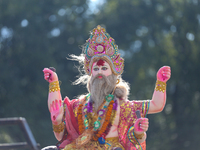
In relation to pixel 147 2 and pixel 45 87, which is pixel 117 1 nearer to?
pixel 147 2

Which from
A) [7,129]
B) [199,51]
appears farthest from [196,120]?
[7,129]

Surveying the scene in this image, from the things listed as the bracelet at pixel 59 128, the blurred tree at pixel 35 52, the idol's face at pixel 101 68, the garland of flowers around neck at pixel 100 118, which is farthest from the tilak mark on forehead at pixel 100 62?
the blurred tree at pixel 35 52

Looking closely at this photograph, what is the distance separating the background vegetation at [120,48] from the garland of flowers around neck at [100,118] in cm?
704

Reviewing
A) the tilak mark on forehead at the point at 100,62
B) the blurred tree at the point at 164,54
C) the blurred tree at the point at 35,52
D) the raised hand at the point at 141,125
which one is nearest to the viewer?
the raised hand at the point at 141,125

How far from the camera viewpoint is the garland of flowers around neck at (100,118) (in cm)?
358

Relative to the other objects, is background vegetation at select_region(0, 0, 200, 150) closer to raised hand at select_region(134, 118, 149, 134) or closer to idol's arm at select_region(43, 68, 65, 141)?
idol's arm at select_region(43, 68, 65, 141)

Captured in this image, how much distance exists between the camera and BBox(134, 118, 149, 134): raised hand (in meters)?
3.38

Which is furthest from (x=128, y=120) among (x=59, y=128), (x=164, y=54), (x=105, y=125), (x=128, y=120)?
(x=164, y=54)

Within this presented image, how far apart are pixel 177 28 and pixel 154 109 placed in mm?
8913

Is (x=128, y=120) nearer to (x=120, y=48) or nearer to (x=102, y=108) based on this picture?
(x=102, y=108)

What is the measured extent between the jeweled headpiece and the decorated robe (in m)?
0.46

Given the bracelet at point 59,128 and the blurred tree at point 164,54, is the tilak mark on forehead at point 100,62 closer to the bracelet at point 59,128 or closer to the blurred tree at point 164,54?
the bracelet at point 59,128

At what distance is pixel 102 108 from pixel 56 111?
1.75 ft

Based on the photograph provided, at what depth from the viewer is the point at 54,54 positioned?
37.7ft
